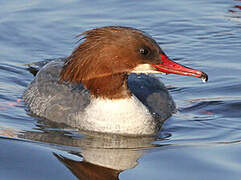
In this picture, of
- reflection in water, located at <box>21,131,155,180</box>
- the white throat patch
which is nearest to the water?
reflection in water, located at <box>21,131,155,180</box>

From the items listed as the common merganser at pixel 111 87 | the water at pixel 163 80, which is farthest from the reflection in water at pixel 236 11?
the common merganser at pixel 111 87

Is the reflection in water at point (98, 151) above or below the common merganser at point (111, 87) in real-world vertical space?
below

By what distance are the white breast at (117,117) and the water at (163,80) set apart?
15 centimetres

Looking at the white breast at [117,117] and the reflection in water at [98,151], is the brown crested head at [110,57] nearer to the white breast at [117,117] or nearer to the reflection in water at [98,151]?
the white breast at [117,117]

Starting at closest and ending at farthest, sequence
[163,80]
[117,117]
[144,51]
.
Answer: [144,51]
[117,117]
[163,80]

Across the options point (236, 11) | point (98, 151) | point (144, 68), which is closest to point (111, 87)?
point (144, 68)

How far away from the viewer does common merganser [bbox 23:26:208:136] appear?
751 cm

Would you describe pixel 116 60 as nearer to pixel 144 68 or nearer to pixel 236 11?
pixel 144 68

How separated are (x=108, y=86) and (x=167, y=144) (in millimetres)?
1004

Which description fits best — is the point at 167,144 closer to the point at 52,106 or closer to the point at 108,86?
the point at 108,86

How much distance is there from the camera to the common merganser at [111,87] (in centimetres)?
751

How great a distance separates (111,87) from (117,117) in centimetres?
43

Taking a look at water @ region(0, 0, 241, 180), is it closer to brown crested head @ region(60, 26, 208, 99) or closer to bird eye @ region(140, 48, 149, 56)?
brown crested head @ region(60, 26, 208, 99)

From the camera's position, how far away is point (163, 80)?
10.2m
